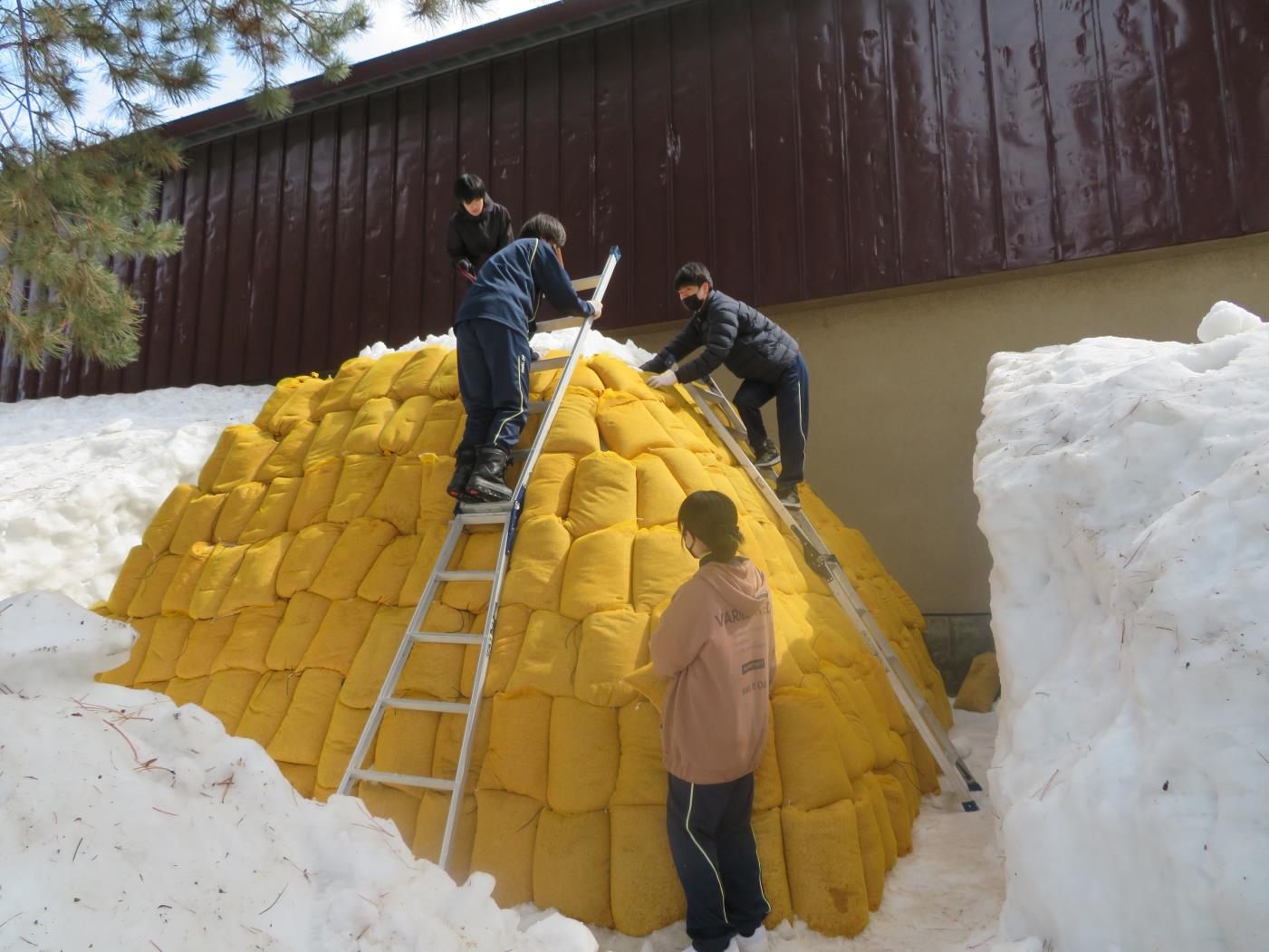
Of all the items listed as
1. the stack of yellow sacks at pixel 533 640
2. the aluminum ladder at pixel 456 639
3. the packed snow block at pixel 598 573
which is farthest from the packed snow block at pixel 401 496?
the packed snow block at pixel 598 573

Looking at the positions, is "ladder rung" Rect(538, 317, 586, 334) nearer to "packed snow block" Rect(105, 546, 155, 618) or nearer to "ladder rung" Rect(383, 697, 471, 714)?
"ladder rung" Rect(383, 697, 471, 714)

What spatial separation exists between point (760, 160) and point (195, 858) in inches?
221

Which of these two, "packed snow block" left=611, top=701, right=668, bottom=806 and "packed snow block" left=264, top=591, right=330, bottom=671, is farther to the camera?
"packed snow block" left=264, top=591, right=330, bottom=671

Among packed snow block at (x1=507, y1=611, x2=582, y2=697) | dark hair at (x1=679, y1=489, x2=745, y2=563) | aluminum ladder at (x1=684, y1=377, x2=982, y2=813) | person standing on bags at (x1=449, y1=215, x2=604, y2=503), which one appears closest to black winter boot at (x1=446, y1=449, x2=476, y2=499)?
person standing on bags at (x1=449, y1=215, x2=604, y2=503)

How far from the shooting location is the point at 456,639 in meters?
3.08

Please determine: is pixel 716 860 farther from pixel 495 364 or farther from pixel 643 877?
pixel 495 364

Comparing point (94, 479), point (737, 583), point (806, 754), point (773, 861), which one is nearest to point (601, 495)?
point (737, 583)

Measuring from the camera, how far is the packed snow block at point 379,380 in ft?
14.3

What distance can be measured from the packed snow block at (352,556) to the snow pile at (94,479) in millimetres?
2536

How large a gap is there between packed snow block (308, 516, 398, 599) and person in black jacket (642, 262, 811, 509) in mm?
1534

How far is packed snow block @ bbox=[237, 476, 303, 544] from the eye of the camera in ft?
13.1

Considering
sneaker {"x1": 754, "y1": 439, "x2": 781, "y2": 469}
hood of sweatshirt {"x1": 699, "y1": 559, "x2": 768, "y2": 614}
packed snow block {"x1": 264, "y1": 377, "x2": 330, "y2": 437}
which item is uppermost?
packed snow block {"x1": 264, "y1": 377, "x2": 330, "y2": 437}

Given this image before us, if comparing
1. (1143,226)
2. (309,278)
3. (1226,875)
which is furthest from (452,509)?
(309,278)

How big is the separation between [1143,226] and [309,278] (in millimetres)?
6780
